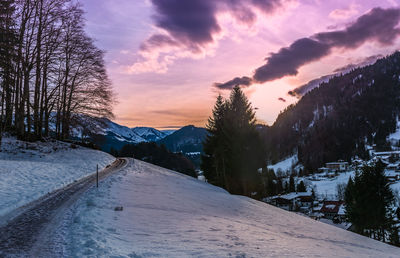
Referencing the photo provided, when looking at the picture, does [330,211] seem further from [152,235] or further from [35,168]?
[152,235]

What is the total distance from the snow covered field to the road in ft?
2.95

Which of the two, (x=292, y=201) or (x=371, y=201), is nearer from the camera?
(x=371, y=201)

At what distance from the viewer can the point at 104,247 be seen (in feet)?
19.7

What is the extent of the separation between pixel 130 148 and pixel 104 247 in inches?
3803

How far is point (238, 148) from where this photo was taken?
28.6 metres

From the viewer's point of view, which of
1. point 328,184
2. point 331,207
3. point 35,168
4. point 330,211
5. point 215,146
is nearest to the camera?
point 35,168

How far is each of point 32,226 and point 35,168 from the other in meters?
11.0

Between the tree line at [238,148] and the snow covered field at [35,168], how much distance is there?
1411 cm

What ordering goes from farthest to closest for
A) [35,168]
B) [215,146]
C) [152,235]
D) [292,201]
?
[292,201] < [215,146] < [35,168] < [152,235]

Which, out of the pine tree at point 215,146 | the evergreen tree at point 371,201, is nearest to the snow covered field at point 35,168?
the pine tree at point 215,146

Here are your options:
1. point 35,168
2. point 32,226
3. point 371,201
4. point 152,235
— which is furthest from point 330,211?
point 32,226

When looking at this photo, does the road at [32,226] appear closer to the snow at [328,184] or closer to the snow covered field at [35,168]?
the snow covered field at [35,168]

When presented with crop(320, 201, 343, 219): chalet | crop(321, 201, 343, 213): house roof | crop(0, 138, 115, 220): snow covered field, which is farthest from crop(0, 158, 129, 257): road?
crop(321, 201, 343, 213): house roof

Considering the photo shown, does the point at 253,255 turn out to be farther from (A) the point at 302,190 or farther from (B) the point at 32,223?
(A) the point at 302,190
